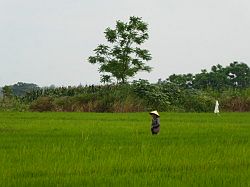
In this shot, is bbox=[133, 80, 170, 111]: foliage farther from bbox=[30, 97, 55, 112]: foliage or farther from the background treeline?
bbox=[30, 97, 55, 112]: foliage

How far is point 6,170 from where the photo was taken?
6.98 m

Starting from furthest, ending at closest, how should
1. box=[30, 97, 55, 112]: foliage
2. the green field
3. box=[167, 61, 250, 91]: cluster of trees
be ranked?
box=[167, 61, 250, 91]: cluster of trees < box=[30, 97, 55, 112]: foliage < the green field

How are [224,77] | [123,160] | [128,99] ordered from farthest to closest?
[224,77]
[128,99]
[123,160]

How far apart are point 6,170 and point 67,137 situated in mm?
4689

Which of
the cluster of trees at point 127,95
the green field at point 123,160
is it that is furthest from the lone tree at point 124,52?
the green field at point 123,160

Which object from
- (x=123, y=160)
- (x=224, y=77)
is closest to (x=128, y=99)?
(x=123, y=160)

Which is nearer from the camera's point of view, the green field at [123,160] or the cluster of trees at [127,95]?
the green field at [123,160]

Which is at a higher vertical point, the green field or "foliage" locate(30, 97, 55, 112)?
"foliage" locate(30, 97, 55, 112)

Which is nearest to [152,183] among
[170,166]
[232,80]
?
[170,166]

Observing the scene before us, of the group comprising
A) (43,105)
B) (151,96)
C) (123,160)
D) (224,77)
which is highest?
(224,77)

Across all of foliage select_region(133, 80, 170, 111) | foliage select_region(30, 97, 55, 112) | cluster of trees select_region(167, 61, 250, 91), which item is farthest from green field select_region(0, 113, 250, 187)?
cluster of trees select_region(167, 61, 250, 91)

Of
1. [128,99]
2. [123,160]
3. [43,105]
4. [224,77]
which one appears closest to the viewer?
[123,160]

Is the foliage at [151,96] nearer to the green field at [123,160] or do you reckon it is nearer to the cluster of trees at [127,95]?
the cluster of trees at [127,95]

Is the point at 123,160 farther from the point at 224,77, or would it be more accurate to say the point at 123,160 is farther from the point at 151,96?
the point at 224,77
